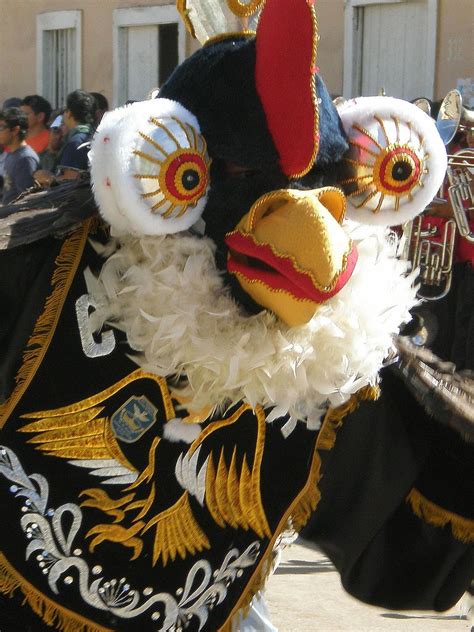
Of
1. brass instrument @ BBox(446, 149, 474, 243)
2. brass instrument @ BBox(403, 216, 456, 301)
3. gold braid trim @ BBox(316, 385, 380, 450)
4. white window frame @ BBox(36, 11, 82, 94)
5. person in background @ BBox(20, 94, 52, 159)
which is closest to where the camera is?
gold braid trim @ BBox(316, 385, 380, 450)

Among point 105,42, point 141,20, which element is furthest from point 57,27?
point 141,20

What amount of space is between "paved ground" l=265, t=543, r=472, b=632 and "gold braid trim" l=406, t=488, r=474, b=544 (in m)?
1.33

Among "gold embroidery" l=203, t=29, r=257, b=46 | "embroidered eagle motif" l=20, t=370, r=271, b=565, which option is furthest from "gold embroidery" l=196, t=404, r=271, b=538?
"gold embroidery" l=203, t=29, r=257, b=46

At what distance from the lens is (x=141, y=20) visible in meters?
12.6

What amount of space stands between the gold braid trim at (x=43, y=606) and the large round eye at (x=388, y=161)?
Answer: 3.14ft

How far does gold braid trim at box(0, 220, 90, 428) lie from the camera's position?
220 cm

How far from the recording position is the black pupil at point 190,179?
83.0 inches

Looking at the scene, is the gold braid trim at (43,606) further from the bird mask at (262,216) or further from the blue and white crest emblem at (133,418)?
the bird mask at (262,216)

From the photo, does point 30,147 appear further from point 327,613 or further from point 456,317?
point 327,613

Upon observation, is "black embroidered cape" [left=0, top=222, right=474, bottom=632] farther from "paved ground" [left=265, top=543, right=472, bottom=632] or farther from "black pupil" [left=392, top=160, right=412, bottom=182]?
"paved ground" [left=265, top=543, right=472, bottom=632]

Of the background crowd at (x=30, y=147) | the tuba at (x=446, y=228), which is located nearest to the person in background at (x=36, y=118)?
the background crowd at (x=30, y=147)

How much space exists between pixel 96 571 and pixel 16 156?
19.9 ft

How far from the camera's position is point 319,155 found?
7.17 ft

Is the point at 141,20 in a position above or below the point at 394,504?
above
